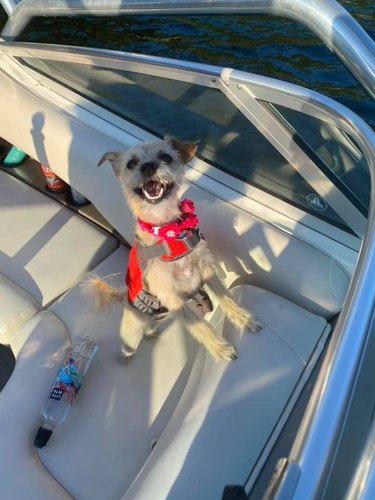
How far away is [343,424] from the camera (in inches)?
35.1

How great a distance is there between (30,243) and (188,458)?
1.93 metres

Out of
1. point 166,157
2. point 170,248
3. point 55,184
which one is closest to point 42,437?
point 170,248

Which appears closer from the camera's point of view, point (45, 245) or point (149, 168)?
point (149, 168)

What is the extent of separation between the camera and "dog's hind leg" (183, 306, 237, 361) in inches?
76.5

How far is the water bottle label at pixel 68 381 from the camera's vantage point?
210 cm

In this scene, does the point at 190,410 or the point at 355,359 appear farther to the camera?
the point at 190,410

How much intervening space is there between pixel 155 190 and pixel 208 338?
2.47ft

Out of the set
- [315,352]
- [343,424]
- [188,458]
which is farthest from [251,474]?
[343,424]

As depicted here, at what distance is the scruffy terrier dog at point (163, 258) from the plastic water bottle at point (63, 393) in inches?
9.0

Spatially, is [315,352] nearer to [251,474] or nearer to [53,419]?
[251,474]

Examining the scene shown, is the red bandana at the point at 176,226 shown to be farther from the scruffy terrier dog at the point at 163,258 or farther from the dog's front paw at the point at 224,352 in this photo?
the dog's front paw at the point at 224,352

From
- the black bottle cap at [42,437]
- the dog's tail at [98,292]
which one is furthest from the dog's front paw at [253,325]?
the black bottle cap at [42,437]

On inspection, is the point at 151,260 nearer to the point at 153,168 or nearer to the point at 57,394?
the point at 153,168

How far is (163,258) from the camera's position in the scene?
2.15 metres
